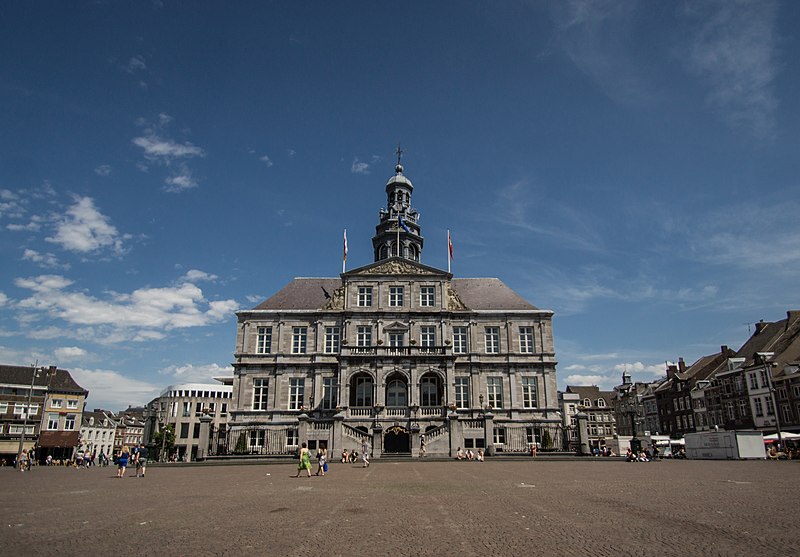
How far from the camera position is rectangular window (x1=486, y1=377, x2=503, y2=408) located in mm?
52112

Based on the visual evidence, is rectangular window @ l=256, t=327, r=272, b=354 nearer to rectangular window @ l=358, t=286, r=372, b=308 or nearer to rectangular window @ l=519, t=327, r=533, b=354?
rectangular window @ l=358, t=286, r=372, b=308

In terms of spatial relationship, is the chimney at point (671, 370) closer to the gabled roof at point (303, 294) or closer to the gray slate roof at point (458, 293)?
the gray slate roof at point (458, 293)

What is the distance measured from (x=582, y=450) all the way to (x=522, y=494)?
1257 inches

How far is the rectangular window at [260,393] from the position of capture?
51.8 metres

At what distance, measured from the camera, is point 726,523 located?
10391mm

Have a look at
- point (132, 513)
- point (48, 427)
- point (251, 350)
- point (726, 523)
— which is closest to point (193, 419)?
point (48, 427)

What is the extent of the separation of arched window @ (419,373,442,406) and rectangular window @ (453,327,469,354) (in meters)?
3.73

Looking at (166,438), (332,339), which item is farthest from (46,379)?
(332,339)

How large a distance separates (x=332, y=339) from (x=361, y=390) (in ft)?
18.9

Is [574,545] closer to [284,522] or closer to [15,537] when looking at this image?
[284,522]

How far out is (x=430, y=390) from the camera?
170 ft

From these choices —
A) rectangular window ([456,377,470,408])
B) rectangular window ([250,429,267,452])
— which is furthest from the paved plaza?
rectangular window ([456,377,470,408])

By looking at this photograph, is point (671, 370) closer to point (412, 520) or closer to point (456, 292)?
point (456, 292)

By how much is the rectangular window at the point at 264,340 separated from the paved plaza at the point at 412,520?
1375 inches
